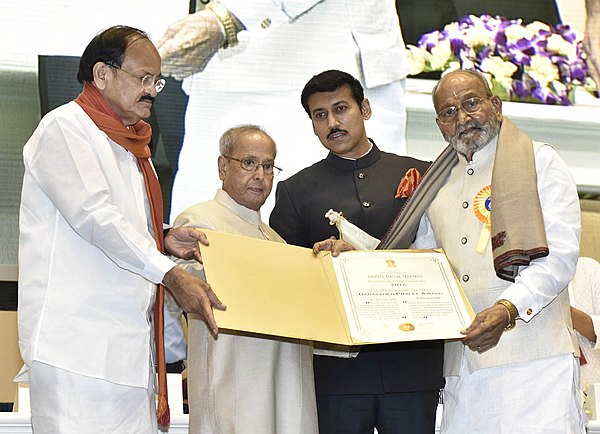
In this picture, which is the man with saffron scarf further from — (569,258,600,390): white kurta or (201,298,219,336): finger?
(569,258,600,390): white kurta

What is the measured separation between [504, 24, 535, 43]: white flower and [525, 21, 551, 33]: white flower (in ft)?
0.07

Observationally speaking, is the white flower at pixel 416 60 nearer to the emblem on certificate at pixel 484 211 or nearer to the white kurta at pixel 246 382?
the emblem on certificate at pixel 484 211

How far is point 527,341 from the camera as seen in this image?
3146 mm

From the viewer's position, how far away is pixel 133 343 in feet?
9.30

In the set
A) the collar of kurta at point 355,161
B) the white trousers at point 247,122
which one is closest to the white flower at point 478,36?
the white trousers at point 247,122

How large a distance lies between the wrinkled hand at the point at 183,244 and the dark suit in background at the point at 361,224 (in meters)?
0.58

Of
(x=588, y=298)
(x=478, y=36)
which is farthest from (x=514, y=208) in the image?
(x=478, y=36)

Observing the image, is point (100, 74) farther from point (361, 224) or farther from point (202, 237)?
point (361, 224)

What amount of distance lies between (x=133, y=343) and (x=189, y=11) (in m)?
2.49

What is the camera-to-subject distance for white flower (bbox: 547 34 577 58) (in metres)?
5.38

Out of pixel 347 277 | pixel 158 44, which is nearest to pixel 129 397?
pixel 347 277

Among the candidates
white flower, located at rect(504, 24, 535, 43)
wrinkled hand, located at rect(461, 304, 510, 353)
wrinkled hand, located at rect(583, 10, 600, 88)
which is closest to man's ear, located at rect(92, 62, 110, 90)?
wrinkled hand, located at rect(461, 304, 510, 353)

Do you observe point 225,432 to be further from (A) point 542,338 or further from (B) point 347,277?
(A) point 542,338

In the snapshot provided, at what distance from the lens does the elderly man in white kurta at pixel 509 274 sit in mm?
3088
